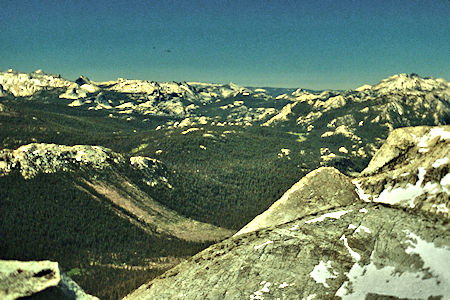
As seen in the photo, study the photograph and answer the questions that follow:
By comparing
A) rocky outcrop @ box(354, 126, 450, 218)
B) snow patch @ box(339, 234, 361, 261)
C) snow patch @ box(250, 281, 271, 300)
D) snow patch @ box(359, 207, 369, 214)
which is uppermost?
rocky outcrop @ box(354, 126, 450, 218)

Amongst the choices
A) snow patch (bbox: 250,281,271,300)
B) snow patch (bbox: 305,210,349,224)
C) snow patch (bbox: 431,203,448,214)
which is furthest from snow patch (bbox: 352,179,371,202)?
snow patch (bbox: 250,281,271,300)

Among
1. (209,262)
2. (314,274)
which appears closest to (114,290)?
(209,262)

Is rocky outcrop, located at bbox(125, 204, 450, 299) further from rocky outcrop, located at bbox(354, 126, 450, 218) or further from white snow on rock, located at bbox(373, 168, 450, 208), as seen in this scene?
rocky outcrop, located at bbox(354, 126, 450, 218)

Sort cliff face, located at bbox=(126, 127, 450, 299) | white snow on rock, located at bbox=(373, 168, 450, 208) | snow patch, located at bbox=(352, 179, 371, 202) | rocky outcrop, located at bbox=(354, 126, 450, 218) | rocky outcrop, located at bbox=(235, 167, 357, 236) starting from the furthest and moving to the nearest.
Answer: rocky outcrop, located at bbox=(235, 167, 357, 236), snow patch, located at bbox=(352, 179, 371, 202), white snow on rock, located at bbox=(373, 168, 450, 208), rocky outcrop, located at bbox=(354, 126, 450, 218), cliff face, located at bbox=(126, 127, 450, 299)

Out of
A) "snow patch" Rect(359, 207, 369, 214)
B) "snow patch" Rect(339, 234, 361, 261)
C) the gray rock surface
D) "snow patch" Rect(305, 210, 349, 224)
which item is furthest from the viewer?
"snow patch" Rect(305, 210, 349, 224)

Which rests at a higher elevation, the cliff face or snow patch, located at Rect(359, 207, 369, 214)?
snow patch, located at Rect(359, 207, 369, 214)

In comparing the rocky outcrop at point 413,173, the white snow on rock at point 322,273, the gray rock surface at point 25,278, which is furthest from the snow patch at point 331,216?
the gray rock surface at point 25,278

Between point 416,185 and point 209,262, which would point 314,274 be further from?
point 416,185
